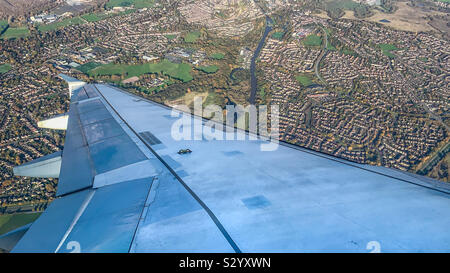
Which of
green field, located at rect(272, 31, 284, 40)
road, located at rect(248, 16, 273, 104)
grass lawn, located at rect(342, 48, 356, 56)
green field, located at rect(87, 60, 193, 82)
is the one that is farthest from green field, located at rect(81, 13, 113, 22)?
grass lawn, located at rect(342, 48, 356, 56)

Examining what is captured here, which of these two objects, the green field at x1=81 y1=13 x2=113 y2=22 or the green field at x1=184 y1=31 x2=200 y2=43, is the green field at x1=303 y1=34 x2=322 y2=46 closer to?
the green field at x1=184 y1=31 x2=200 y2=43

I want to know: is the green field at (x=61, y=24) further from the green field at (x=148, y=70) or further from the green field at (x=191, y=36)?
the green field at (x=191, y=36)

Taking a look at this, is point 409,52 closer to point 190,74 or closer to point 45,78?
point 190,74

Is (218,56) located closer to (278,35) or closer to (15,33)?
(278,35)

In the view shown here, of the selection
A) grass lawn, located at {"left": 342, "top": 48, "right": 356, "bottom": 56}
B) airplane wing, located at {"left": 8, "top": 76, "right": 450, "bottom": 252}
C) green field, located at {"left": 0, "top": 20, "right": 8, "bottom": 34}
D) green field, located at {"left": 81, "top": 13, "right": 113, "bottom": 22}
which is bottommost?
airplane wing, located at {"left": 8, "top": 76, "right": 450, "bottom": 252}

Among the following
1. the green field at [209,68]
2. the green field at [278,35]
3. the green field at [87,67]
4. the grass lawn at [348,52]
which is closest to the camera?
the green field at [87,67]

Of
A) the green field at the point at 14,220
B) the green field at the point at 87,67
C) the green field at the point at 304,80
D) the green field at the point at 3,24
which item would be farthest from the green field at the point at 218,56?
the green field at the point at 3,24

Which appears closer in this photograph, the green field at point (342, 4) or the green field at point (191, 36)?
the green field at point (191, 36)
